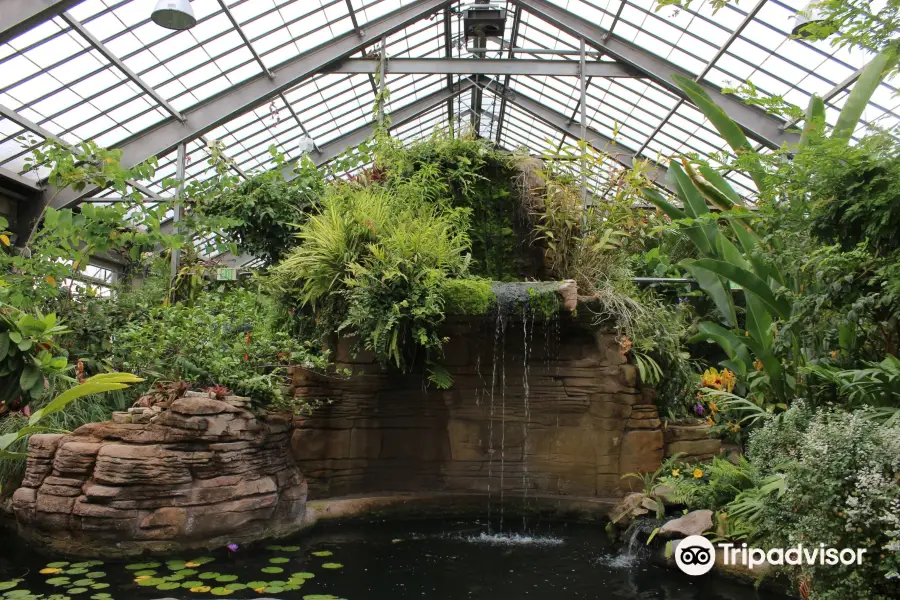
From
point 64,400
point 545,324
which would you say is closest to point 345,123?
point 545,324

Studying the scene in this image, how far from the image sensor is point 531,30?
14.4 meters

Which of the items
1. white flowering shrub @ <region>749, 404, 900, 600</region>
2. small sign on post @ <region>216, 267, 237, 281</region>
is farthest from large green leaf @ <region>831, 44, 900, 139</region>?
small sign on post @ <region>216, 267, 237, 281</region>

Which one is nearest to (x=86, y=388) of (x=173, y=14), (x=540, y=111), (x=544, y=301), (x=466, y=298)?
(x=466, y=298)

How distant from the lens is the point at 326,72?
42.9 ft

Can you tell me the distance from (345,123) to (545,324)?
1211cm

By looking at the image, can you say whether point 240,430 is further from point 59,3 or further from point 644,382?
point 59,3

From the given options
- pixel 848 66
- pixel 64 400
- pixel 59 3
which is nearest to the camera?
pixel 64 400

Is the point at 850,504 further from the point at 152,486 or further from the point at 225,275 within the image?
the point at 225,275

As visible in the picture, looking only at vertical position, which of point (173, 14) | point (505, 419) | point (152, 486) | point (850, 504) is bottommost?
point (152, 486)

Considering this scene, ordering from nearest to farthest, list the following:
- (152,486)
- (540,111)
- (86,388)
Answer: (86,388), (152,486), (540,111)

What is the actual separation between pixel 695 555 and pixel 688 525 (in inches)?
8.9

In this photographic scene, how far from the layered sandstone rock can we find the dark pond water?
0.54ft

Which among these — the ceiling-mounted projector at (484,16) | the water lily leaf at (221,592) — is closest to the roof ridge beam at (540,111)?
the ceiling-mounted projector at (484,16)

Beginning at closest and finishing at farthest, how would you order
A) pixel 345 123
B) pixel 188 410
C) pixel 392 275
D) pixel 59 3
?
pixel 188 410 < pixel 392 275 < pixel 59 3 < pixel 345 123
